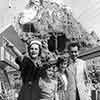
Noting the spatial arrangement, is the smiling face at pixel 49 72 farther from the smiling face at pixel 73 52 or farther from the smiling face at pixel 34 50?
the smiling face at pixel 73 52

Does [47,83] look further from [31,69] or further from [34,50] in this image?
[34,50]

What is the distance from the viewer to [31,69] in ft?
16.7

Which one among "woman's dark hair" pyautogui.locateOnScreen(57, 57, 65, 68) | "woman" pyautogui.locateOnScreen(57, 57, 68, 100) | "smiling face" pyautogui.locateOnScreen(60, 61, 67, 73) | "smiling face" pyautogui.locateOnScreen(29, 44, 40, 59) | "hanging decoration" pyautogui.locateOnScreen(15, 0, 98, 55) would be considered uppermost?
"hanging decoration" pyautogui.locateOnScreen(15, 0, 98, 55)

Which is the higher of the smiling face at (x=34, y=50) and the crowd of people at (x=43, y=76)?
the smiling face at (x=34, y=50)

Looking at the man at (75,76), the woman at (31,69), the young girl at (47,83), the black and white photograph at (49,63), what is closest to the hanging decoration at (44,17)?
the black and white photograph at (49,63)

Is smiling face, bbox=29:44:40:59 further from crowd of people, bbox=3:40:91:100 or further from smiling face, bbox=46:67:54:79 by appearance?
smiling face, bbox=46:67:54:79

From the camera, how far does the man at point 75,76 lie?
18.9 feet

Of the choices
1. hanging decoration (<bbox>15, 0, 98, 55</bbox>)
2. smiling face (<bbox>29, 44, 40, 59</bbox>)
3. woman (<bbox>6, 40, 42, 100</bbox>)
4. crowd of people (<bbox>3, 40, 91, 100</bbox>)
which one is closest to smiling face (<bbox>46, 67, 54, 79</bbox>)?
crowd of people (<bbox>3, 40, 91, 100</bbox>)

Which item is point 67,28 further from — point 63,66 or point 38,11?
point 38,11

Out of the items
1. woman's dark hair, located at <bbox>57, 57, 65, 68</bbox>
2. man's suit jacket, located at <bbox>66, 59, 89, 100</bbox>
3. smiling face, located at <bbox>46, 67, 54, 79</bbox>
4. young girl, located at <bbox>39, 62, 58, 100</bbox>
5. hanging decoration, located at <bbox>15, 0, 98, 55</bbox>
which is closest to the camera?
young girl, located at <bbox>39, 62, 58, 100</bbox>

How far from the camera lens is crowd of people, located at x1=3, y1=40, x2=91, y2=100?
493 cm

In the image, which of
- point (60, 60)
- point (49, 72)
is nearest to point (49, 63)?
point (49, 72)

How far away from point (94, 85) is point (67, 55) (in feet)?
11.4

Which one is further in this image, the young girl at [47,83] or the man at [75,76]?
the man at [75,76]
